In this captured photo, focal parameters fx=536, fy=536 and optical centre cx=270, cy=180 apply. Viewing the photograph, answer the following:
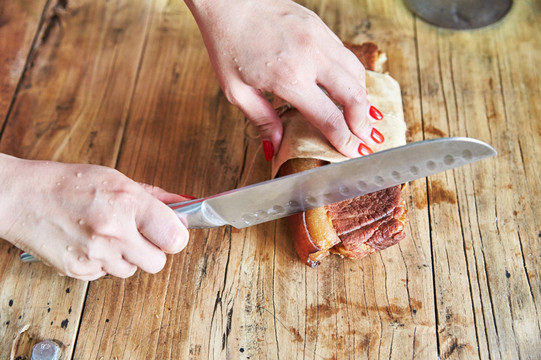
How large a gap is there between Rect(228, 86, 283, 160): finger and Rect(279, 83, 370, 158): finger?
0.10 m

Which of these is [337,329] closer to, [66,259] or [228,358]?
[228,358]

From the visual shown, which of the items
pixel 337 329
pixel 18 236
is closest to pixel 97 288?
pixel 18 236

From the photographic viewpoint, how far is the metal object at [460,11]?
2010 mm

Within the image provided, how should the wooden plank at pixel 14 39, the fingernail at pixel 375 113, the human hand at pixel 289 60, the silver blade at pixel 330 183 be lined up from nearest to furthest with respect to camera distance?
the silver blade at pixel 330 183 < the human hand at pixel 289 60 < the fingernail at pixel 375 113 < the wooden plank at pixel 14 39

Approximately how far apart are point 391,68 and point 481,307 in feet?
2.92

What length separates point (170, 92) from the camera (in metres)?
1.91

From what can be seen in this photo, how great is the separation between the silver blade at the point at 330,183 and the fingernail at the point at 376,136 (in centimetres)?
15

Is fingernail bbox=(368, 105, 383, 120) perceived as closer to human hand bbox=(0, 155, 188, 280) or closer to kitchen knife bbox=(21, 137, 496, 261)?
kitchen knife bbox=(21, 137, 496, 261)

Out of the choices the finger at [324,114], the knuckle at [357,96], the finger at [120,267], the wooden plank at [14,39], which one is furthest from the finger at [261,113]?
the wooden plank at [14,39]

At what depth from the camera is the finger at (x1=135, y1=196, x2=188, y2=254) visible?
130cm

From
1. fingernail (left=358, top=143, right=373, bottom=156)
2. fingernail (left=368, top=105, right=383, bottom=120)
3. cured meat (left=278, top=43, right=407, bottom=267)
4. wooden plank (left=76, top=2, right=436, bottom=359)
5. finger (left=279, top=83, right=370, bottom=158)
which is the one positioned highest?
finger (left=279, top=83, right=370, bottom=158)

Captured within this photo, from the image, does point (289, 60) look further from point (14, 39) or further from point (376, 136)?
point (14, 39)

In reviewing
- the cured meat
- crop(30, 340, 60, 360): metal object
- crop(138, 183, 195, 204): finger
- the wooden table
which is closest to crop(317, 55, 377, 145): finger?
the cured meat

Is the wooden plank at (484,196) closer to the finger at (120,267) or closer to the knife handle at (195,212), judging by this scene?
the knife handle at (195,212)
